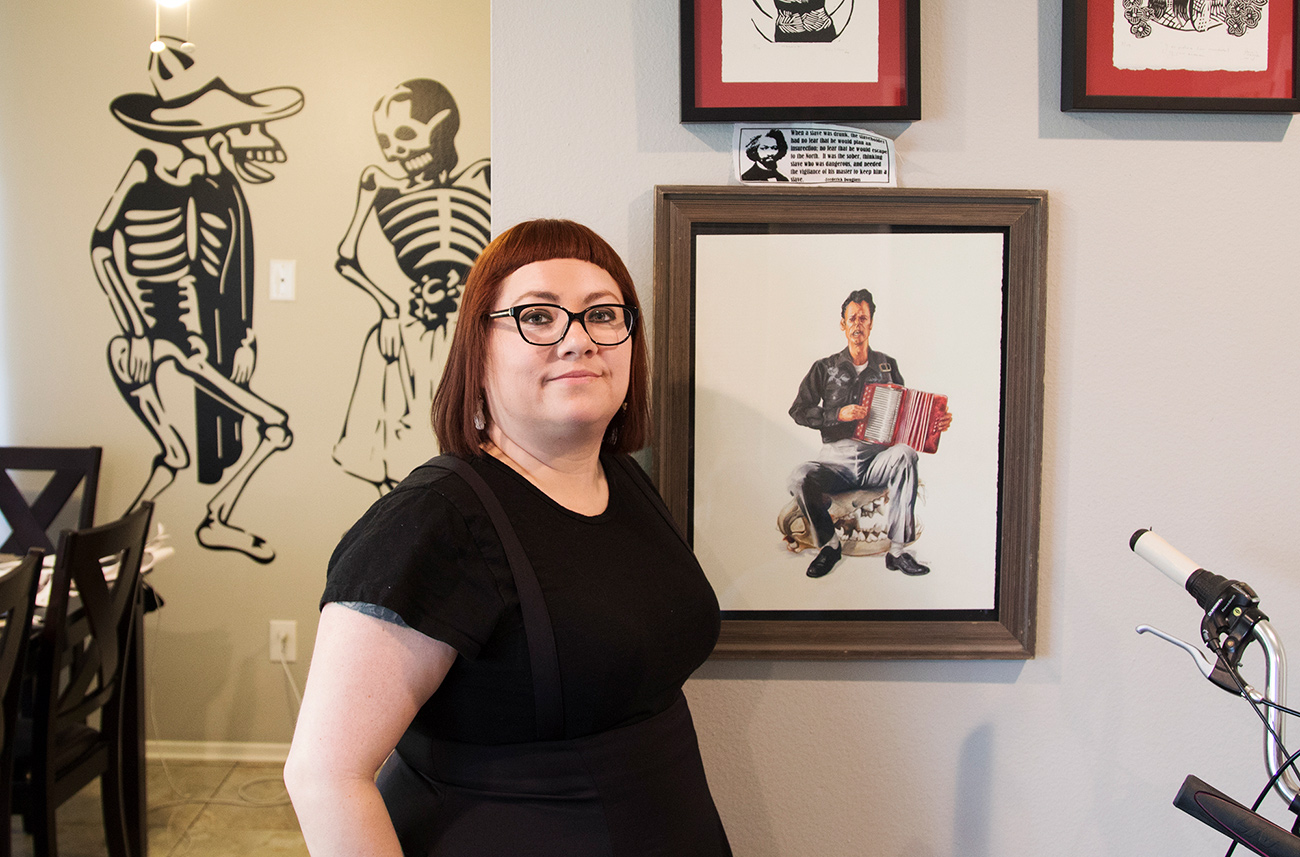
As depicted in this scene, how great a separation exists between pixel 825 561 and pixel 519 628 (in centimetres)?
55

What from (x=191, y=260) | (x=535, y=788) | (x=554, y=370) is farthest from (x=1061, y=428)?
(x=191, y=260)

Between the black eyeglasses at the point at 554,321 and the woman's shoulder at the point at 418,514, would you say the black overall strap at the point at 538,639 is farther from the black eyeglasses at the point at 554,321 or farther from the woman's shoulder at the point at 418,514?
the black eyeglasses at the point at 554,321

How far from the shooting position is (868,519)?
1.19 metres

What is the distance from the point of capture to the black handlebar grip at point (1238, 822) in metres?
0.70

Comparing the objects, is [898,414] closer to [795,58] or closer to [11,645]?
[795,58]

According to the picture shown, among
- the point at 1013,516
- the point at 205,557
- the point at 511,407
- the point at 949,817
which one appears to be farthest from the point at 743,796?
the point at 205,557

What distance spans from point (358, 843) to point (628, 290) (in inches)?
26.6

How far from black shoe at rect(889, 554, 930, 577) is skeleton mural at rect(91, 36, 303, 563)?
2087 mm

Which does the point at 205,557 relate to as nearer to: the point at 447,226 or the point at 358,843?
the point at 447,226

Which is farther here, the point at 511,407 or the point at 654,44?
the point at 654,44

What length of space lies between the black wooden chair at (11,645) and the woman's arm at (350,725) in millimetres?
1119

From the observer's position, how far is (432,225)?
254 centimetres

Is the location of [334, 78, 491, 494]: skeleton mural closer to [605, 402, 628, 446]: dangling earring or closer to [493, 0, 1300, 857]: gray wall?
[493, 0, 1300, 857]: gray wall

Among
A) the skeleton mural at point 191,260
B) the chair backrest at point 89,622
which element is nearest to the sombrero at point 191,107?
the skeleton mural at point 191,260
